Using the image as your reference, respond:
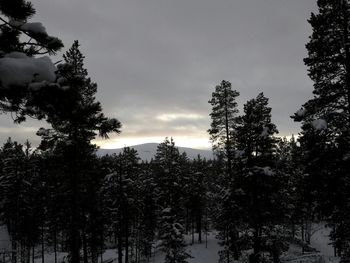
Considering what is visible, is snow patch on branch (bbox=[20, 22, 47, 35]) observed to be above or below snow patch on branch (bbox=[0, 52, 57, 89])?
above

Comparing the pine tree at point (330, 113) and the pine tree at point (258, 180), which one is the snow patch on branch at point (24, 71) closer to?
the pine tree at point (330, 113)

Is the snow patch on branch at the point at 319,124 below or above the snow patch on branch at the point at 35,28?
below

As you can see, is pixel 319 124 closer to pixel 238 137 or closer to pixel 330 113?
pixel 330 113

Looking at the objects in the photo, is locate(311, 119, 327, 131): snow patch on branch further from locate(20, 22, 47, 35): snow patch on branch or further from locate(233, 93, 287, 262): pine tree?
locate(20, 22, 47, 35): snow patch on branch

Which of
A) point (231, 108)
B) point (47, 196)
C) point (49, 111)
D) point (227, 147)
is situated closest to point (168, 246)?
point (227, 147)

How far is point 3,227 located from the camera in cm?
7219

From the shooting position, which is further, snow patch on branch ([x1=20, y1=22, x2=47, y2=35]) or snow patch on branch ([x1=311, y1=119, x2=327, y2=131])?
snow patch on branch ([x1=311, y1=119, x2=327, y2=131])

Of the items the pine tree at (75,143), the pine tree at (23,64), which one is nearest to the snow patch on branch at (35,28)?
the pine tree at (23,64)

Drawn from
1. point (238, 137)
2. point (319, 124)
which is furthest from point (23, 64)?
point (238, 137)

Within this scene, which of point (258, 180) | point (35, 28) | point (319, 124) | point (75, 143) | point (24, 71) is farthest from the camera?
point (258, 180)

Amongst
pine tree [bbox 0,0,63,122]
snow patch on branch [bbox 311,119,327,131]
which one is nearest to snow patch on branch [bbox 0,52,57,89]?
pine tree [bbox 0,0,63,122]

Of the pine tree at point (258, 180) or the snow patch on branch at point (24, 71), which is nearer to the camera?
the snow patch on branch at point (24, 71)

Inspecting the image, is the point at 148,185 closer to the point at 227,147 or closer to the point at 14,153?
the point at 14,153

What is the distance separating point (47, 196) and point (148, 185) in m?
15.7
